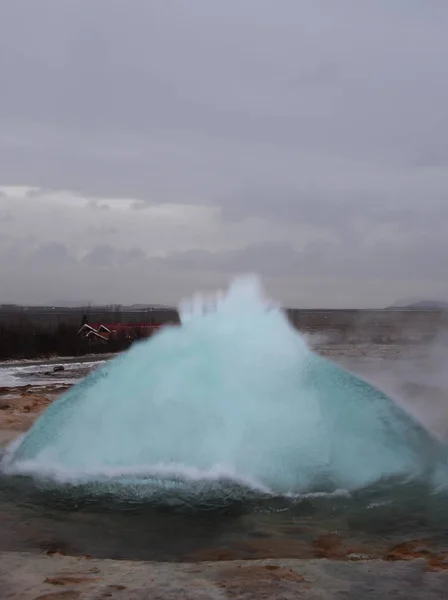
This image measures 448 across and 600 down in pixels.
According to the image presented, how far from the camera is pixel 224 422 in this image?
741 centimetres

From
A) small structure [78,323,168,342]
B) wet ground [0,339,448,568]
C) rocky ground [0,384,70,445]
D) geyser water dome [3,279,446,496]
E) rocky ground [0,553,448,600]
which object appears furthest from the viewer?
small structure [78,323,168,342]

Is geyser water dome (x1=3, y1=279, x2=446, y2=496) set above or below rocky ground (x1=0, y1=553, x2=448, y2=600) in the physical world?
above

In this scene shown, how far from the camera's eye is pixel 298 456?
7.14m

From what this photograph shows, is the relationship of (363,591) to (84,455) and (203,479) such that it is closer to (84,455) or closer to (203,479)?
(203,479)

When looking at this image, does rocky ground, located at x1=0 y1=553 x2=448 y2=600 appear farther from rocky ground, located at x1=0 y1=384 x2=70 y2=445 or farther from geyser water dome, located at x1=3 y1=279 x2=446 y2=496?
rocky ground, located at x1=0 y1=384 x2=70 y2=445

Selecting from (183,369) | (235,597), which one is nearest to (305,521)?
(235,597)

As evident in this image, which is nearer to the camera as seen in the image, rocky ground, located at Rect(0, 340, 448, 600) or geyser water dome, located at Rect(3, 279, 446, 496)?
rocky ground, located at Rect(0, 340, 448, 600)

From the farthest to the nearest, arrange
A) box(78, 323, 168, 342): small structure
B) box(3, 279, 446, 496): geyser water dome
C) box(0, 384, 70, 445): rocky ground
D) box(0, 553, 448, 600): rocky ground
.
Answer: box(78, 323, 168, 342): small structure < box(0, 384, 70, 445): rocky ground < box(3, 279, 446, 496): geyser water dome < box(0, 553, 448, 600): rocky ground

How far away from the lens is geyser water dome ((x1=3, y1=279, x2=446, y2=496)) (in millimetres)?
7023

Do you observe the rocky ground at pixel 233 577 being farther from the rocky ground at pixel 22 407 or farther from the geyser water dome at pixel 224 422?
the rocky ground at pixel 22 407

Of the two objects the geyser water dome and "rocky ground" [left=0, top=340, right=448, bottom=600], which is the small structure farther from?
"rocky ground" [left=0, top=340, right=448, bottom=600]

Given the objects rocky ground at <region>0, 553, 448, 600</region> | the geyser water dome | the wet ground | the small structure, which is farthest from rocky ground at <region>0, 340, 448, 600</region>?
the small structure

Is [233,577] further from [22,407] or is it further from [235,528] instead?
[22,407]

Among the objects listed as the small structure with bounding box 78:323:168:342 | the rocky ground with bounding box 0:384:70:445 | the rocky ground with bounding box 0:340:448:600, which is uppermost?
the small structure with bounding box 78:323:168:342
